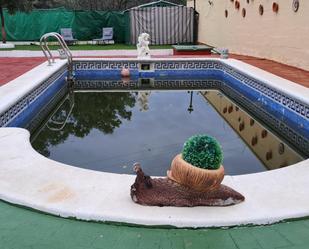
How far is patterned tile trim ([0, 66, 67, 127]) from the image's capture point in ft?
18.3

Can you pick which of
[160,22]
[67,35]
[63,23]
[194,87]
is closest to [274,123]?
[194,87]

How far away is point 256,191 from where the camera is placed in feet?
10.3

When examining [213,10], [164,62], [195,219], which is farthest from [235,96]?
[213,10]

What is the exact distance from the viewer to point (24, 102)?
6.60 m

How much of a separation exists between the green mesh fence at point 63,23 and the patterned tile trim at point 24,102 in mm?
9821

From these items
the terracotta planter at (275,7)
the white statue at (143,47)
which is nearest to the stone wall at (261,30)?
the terracotta planter at (275,7)

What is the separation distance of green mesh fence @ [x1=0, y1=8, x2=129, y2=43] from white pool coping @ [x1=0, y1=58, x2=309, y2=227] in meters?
15.0

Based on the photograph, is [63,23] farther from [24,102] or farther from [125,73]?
[24,102]

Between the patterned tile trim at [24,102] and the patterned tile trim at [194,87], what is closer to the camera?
the patterned tile trim at [24,102]

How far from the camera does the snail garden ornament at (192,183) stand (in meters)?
2.74

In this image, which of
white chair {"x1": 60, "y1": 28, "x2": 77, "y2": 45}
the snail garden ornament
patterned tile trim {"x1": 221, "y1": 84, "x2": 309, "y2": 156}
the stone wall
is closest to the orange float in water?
patterned tile trim {"x1": 221, "y1": 84, "x2": 309, "y2": 156}

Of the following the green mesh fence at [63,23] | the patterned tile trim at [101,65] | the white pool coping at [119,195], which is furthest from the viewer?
the green mesh fence at [63,23]

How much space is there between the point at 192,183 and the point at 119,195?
575 mm

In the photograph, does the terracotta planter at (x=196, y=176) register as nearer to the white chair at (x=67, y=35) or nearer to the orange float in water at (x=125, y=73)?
the orange float in water at (x=125, y=73)
